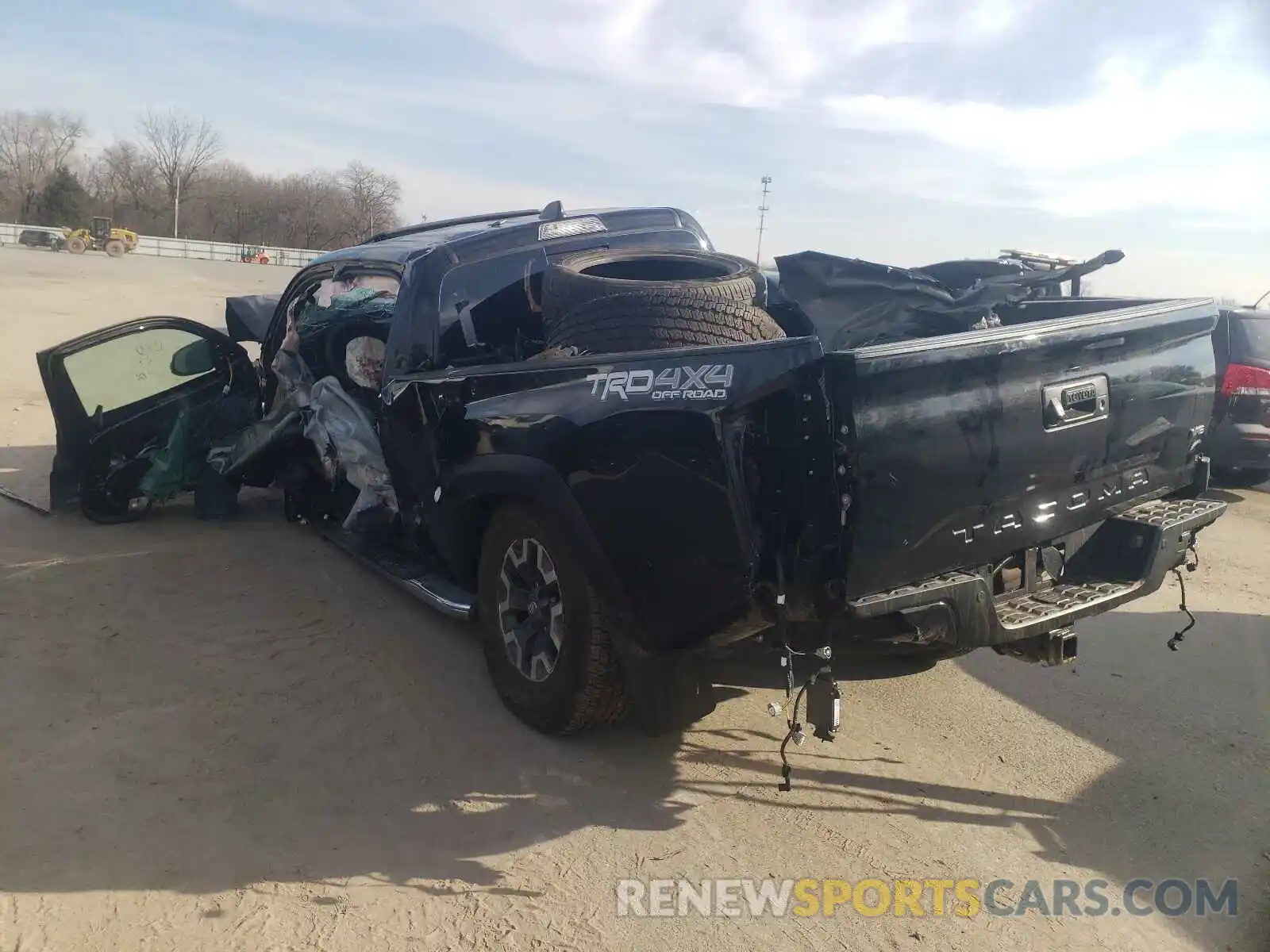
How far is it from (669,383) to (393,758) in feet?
6.16

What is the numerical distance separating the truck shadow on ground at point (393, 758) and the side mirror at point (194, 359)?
83.1 inches

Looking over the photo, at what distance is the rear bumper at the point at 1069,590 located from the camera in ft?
9.65

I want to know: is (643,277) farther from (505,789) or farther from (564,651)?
(505,789)

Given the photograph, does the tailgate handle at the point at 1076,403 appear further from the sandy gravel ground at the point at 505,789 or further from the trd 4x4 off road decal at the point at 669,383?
the sandy gravel ground at the point at 505,789

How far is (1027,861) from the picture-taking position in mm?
3176

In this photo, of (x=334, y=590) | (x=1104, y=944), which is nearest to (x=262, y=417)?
(x=334, y=590)

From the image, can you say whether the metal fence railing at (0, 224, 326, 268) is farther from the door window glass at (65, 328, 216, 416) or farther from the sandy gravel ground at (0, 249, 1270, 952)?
the sandy gravel ground at (0, 249, 1270, 952)

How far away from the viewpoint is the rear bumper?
294 centimetres

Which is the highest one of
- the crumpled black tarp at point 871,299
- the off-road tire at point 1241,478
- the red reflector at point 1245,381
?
the crumpled black tarp at point 871,299

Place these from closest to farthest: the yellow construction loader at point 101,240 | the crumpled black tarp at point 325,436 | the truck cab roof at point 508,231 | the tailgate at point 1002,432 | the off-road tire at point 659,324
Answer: the tailgate at point 1002,432 → the off-road tire at point 659,324 → the truck cab roof at point 508,231 → the crumpled black tarp at point 325,436 → the yellow construction loader at point 101,240

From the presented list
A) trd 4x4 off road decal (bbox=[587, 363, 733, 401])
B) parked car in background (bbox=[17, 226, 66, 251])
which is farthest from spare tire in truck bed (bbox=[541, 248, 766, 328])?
parked car in background (bbox=[17, 226, 66, 251])

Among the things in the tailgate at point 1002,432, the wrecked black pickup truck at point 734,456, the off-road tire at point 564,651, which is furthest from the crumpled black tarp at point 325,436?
the tailgate at point 1002,432

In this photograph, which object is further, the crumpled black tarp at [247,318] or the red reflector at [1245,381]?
the red reflector at [1245,381]

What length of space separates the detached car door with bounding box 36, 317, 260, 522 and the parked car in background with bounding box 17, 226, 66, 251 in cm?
5051
